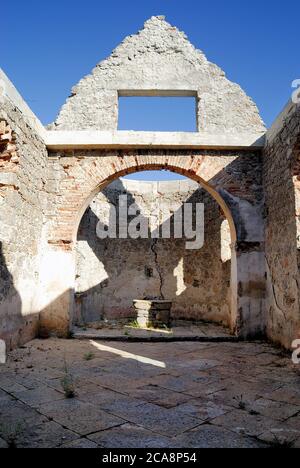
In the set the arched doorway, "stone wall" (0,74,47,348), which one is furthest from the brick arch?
"stone wall" (0,74,47,348)

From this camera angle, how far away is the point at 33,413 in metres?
2.74

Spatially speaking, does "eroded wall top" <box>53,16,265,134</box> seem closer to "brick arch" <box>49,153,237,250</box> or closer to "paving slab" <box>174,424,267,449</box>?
"brick arch" <box>49,153,237,250</box>

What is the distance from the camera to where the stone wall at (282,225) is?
16.2ft

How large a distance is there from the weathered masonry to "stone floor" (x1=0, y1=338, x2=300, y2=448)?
1073 mm

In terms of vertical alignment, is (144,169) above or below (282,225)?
above

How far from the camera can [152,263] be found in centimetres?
1066

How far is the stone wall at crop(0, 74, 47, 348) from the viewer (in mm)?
4844

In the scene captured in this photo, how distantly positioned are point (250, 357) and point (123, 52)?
624 cm

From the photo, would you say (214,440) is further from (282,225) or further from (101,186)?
(101,186)

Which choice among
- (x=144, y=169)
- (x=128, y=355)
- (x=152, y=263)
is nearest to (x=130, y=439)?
(x=128, y=355)

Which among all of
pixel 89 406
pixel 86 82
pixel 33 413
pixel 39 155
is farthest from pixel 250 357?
pixel 86 82

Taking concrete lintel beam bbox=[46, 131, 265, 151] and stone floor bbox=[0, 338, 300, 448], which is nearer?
stone floor bbox=[0, 338, 300, 448]

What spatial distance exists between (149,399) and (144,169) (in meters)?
4.57
